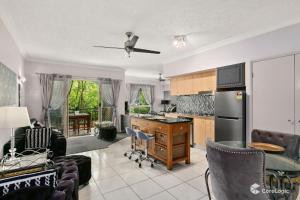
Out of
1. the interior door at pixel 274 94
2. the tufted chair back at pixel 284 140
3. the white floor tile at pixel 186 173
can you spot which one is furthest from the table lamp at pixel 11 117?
the interior door at pixel 274 94

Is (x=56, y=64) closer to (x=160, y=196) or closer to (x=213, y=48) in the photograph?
(x=213, y=48)

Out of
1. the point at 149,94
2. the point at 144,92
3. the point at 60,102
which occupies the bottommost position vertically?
the point at 60,102

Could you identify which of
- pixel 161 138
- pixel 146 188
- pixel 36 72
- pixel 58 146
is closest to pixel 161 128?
pixel 161 138

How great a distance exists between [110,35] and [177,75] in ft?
9.02

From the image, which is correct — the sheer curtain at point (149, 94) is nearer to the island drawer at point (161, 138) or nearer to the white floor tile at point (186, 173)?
the island drawer at point (161, 138)

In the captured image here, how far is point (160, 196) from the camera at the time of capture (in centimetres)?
240

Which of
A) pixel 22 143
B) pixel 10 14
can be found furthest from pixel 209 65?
pixel 22 143

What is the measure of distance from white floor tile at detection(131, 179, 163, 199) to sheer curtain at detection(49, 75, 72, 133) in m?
4.55

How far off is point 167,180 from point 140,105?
22.8 ft

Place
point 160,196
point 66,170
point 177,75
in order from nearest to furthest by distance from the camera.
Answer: point 66,170
point 160,196
point 177,75

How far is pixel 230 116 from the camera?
378 centimetres

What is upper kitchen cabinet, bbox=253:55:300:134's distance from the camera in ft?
9.66

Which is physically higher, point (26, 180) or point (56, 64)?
point (56, 64)

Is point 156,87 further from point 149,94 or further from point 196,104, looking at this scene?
point 196,104
